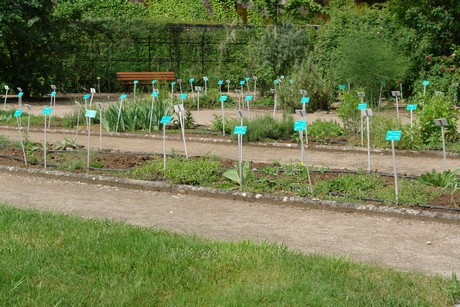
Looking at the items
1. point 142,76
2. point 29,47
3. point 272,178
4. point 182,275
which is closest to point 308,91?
point 29,47

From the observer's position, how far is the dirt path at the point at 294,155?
38.6 ft

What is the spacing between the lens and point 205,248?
6.31 meters

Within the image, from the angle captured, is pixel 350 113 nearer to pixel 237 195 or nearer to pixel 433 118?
pixel 433 118

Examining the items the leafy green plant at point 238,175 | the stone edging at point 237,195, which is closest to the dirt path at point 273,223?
the stone edging at point 237,195

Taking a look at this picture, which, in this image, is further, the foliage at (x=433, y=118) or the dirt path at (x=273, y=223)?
the foliage at (x=433, y=118)

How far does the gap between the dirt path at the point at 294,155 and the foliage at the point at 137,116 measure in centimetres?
69

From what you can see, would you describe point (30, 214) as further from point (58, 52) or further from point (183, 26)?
point (183, 26)

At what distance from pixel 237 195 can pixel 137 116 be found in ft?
24.3

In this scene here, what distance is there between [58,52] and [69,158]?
529 inches

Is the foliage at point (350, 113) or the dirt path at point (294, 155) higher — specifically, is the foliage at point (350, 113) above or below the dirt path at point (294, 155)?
above

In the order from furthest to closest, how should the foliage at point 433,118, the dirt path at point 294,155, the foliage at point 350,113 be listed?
the foliage at point 350,113 < the foliage at point 433,118 < the dirt path at point 294,155

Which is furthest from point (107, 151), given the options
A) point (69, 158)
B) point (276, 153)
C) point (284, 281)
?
point (284, 281)

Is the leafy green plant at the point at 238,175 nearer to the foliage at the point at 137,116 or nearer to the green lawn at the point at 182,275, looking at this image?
the green lawn at the point at 182,275

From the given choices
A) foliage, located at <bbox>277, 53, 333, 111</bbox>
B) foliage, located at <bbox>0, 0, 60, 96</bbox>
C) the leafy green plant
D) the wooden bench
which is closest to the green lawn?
the leafy green plant
